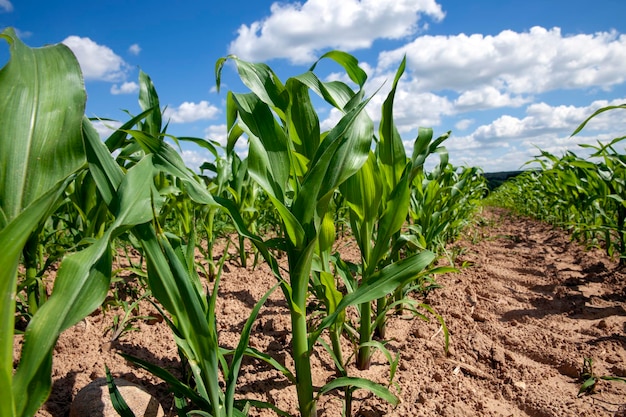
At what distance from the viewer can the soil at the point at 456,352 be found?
4.61 ft

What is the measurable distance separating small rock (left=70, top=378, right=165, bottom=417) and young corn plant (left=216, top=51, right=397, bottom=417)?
46 cm

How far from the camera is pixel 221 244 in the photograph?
3.88 metres

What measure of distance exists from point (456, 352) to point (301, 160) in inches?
43.5

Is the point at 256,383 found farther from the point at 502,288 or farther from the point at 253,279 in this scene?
the point at 502,288

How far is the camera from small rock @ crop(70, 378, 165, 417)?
1183 mm

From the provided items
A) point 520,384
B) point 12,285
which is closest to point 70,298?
point 12,285

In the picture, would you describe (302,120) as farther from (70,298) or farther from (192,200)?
(70,298)

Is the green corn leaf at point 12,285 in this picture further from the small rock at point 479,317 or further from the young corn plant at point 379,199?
the small rock at point 479,317

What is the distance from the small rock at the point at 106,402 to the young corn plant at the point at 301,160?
0.46 metres

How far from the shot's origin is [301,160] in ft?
4.31

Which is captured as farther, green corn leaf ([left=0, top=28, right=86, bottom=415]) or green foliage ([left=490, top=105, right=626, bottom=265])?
green foliage ([left=490, top=105, right=626, bottom=265])

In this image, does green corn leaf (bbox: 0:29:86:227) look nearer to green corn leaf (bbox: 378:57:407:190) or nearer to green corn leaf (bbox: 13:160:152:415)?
green corn leaf (bbox: 13:160:152:415)

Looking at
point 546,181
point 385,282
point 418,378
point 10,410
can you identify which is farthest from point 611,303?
point 546,181

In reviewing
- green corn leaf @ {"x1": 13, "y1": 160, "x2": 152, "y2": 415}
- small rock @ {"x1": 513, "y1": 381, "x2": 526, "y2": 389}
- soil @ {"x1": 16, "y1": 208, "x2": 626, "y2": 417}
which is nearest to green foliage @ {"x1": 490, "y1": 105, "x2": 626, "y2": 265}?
soil @ {"x1": 16, "y1": 208, "x2": 626, "y2": 417}
